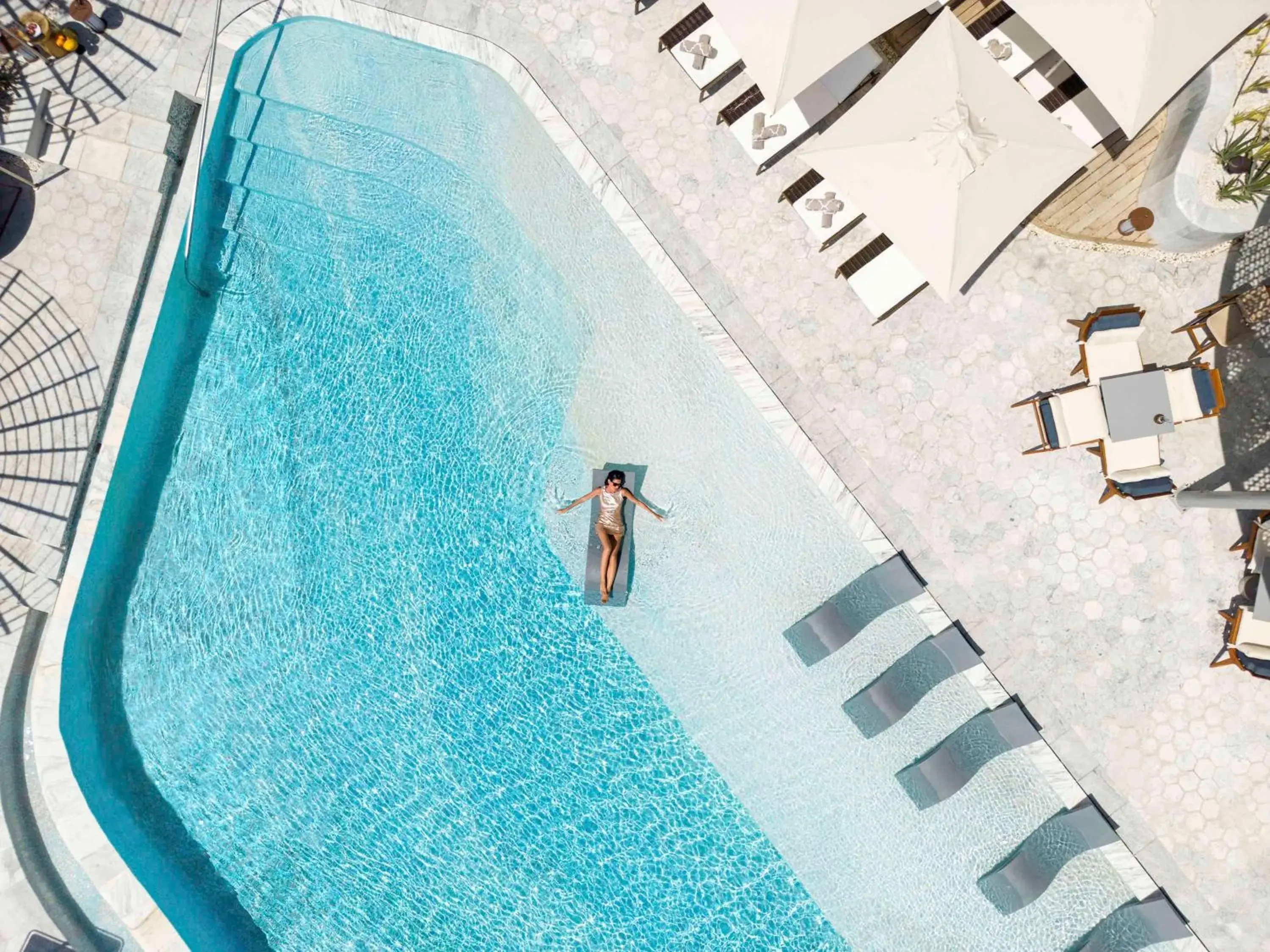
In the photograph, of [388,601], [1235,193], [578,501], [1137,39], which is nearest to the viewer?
[1137,39]

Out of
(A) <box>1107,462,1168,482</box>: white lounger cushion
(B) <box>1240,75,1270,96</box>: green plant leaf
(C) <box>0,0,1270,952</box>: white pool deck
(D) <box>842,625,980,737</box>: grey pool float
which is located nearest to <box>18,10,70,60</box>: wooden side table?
(C) <box>0,0,1270,952</box>: white pool deck

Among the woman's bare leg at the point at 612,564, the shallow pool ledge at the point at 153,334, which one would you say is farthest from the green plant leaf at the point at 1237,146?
the woman's bare leg at the point at 612,564

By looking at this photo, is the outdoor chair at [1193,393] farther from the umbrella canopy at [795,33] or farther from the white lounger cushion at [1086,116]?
the umbrella canopy at [795,33]

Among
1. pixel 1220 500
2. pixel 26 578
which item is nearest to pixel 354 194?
pixel 26 578

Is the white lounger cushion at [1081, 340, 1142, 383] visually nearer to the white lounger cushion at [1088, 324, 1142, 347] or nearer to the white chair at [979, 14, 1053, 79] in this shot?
the white lounger cushion at [1088, 324, 1142, 347]

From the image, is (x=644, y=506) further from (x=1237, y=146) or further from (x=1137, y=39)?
(x=1237, y=146)

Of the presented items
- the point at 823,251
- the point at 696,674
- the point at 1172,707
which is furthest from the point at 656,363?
the point at 1172,707
